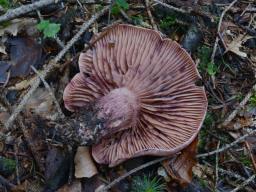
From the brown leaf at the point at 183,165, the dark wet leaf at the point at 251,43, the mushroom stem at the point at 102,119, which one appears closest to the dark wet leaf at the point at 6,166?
the mushroom stem at the point at 102,119

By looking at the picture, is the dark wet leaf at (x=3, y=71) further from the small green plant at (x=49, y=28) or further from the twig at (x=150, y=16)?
the twig at (x=150, y=16)

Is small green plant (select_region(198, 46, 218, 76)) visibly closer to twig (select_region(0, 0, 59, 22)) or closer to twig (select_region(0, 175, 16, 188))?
twig (select_region(0, 0, 59, 22))

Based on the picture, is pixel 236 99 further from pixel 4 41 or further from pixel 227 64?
pixel 4 41

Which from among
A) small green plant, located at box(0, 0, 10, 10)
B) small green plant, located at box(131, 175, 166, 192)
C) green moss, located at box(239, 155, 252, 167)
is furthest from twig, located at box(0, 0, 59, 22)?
green moss, located at box(239, 155, 252, 167)

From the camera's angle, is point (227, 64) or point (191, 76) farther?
point (227, 64)

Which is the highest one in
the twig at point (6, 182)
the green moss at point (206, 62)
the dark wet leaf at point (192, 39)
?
the dark wet leaf at point (192, 39)

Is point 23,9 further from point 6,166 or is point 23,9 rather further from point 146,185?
point 146,185

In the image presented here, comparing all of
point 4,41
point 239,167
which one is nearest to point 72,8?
point 4,41
